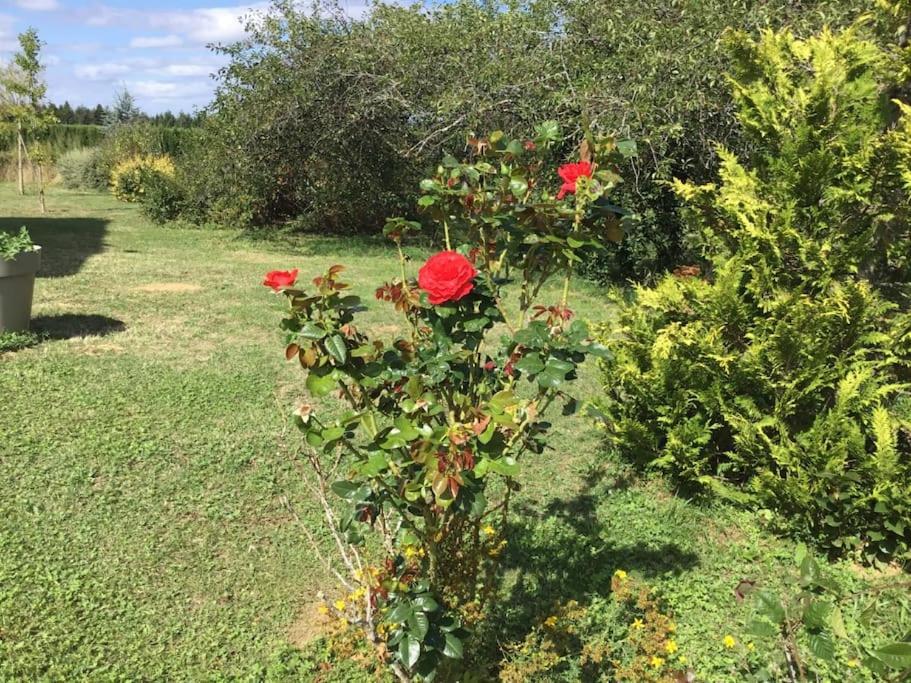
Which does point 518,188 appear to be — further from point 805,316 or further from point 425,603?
point 805,316

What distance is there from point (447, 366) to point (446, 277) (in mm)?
278

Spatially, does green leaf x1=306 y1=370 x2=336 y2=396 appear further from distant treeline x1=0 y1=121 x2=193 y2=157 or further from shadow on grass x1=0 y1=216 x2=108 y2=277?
distant treeline x1=0 y1=121 x2=193 y2=157

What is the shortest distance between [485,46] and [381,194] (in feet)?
14.2

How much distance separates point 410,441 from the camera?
67.9 inches

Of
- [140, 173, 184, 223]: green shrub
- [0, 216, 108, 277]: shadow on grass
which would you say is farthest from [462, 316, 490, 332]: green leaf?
[140, 173, 184, 223]: green shrub

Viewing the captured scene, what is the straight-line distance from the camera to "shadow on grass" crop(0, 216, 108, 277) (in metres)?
8.99

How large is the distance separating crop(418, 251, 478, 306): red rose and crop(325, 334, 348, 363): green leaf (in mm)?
235

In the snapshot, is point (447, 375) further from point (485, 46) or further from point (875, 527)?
point (485, 46)

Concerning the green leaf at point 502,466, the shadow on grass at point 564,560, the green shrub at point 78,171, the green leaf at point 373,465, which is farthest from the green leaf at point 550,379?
the green shrub at point 78,171

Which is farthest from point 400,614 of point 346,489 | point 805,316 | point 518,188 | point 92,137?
point 92,137

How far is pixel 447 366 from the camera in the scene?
1.79m

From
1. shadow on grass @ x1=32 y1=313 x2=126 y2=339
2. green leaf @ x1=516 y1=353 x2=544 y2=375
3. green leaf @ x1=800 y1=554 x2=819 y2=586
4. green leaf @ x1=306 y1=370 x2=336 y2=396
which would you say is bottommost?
shadow on grass @ x1=32 y1=313 x2=126 y2=339

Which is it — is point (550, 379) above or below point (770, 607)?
above

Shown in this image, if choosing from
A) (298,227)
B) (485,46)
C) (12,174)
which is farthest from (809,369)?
(12,174)
